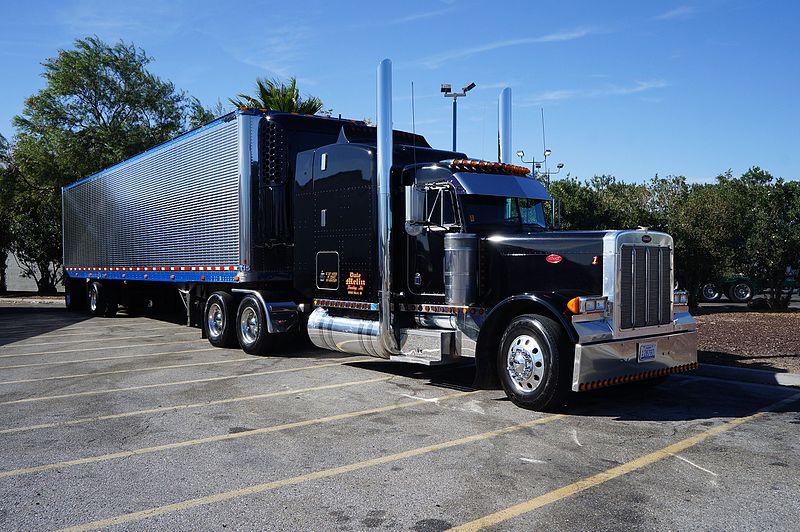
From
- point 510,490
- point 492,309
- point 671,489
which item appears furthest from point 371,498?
point 492,309

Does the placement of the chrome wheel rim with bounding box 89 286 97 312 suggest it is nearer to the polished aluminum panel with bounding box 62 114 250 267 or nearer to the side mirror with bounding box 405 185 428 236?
the polished aluminum panel with bounding box 62 114 250 267

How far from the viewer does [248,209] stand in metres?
11.4

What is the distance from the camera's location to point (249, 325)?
11.9m

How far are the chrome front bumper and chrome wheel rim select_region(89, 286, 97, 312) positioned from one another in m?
16.5

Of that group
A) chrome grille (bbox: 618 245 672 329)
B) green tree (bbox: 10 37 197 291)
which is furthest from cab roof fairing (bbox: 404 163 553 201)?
green tree (bbox: 10 37 197 291)

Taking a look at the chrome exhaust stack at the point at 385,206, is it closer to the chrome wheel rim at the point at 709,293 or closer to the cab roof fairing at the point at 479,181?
the cab roof fairing at the point at 479,181

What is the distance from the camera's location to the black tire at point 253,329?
11.2m

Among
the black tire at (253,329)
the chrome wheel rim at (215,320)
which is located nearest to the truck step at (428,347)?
the black tire at (253,329)

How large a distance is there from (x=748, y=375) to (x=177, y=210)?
1035 centimetres

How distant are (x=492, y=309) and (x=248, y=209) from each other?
5.34m

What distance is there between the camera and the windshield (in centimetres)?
832

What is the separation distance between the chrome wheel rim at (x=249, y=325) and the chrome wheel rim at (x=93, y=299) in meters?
9.72

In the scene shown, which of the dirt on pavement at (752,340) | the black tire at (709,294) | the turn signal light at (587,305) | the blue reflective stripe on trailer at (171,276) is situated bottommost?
the dirt on pavement at (752,340)

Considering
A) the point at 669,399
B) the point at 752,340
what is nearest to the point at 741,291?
the point at 752,340
